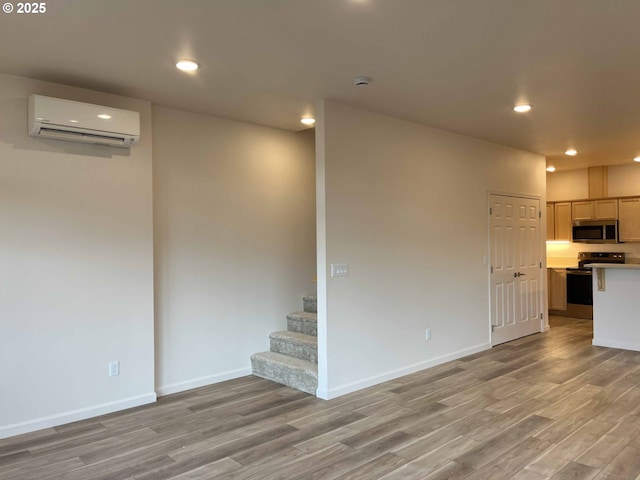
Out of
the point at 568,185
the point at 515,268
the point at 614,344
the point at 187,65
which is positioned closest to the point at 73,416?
the point at 187,65

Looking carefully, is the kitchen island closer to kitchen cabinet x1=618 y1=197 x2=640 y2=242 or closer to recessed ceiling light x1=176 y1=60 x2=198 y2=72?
kitchen cabinet x1=618 y1=197 x2=640 y2=242

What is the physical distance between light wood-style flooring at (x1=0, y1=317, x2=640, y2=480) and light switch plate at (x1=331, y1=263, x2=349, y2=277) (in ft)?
3.62

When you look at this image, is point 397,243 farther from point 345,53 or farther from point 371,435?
point 345,53

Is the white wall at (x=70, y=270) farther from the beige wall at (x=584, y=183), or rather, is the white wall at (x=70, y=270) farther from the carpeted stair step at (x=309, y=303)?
the beige wall at (x=584, y=183)

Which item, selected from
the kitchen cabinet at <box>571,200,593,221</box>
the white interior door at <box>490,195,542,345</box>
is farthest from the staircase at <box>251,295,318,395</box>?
the kitchen cabinet at <box>571,200,593,221</box>

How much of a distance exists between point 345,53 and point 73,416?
11.2ft

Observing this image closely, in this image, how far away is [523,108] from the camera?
4438mm

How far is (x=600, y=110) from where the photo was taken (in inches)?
178

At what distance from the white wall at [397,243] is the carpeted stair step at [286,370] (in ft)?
0.57

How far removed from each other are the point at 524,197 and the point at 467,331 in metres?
2.30

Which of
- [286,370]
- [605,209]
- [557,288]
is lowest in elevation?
[286,370]

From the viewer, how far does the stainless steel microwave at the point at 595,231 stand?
7781mm

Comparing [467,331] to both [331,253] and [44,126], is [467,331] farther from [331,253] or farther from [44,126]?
[44,126]

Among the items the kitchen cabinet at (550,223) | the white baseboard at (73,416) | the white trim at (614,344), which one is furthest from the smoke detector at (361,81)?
the kitchen cabinet at (550,223)
